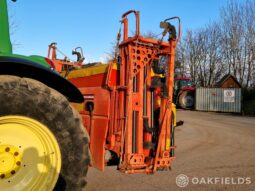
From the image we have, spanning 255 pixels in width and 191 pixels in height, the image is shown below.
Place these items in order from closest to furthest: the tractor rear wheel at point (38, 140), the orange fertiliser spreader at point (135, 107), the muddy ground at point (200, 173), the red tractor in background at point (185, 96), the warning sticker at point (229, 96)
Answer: the tractor rear wheel at point (38, 140) < the orange fertiliser spreader at point (135, 107) < the muddy ground at point (200, 173) < the warning sticker at point (229, 96) < the red tractor in background at point (185, 96)

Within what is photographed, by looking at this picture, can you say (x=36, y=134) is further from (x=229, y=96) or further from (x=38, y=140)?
(x=229, y=96)

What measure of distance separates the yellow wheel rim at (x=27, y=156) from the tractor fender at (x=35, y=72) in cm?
42

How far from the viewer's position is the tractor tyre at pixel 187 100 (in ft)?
99.2

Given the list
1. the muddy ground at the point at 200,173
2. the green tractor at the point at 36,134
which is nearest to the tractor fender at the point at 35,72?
the green tractor at the point at 36,134

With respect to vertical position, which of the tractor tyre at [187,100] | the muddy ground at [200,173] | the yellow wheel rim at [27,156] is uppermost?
the tractor tyre at [187,100]

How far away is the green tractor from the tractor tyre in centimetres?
2767

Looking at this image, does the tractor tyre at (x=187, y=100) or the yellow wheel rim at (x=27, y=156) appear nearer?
the yellow wheel rim at (x=27, y=156)

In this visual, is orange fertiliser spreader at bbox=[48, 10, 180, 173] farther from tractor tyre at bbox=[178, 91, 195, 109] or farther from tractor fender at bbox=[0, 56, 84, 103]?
tractor tyre at bbox=[178, 91, 195, 109]

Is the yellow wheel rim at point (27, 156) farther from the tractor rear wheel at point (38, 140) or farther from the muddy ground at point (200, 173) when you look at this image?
the muddy ground at point (200, 173)

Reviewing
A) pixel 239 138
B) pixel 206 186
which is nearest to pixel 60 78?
pixel 206 186

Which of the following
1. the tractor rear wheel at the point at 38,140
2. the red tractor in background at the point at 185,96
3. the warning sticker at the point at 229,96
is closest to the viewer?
the tractor rear wheel at the point at 38,140

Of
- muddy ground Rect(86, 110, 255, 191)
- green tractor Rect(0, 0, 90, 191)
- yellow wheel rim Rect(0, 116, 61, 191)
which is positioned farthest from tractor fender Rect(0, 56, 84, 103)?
muddy ground Rect(86, 110, 255, 191)

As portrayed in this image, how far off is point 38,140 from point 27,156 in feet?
0.53

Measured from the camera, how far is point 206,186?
551 centimetres
